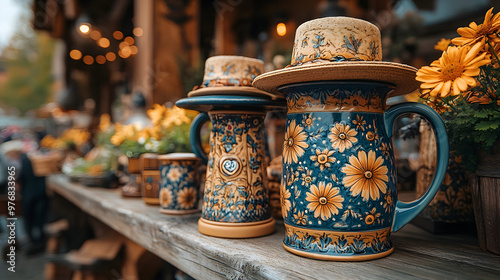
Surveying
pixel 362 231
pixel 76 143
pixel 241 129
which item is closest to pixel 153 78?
pixel 241 129

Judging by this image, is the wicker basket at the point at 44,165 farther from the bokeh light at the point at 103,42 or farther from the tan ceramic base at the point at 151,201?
the tan ceramic base at the point at 151,201

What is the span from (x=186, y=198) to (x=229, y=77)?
0.43m

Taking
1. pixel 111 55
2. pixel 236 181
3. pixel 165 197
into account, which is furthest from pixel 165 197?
pixel 111 55

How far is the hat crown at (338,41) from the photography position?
24.9 inches

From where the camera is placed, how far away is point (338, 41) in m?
0.63

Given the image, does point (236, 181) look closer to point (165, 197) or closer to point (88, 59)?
point (165, 197)

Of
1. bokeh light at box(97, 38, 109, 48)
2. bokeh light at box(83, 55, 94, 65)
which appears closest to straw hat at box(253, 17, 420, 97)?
bokeh light at box(97, 38, 109, 48)

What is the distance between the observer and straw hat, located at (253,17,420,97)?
595 millimetres

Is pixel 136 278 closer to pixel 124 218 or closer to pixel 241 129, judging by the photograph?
pixel 124 218

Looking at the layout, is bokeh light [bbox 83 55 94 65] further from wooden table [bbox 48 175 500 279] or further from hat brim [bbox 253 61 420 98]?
hat brim [bbox 253 61 420 98]

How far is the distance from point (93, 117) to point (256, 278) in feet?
24.1

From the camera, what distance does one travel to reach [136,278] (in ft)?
6.00

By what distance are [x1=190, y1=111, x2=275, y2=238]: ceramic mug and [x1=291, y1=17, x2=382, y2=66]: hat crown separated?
239 millimetres

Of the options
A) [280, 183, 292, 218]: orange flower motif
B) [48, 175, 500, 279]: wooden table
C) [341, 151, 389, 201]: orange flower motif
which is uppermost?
[341, 151, 389, 201]: orange flower motif
